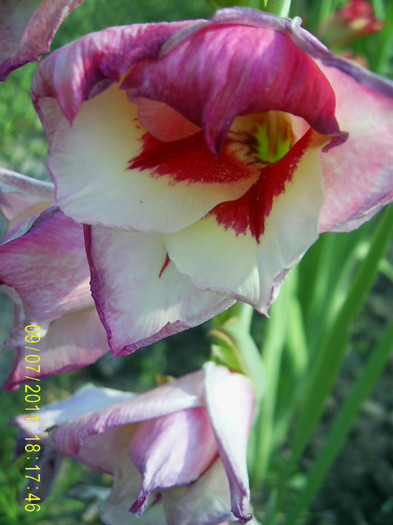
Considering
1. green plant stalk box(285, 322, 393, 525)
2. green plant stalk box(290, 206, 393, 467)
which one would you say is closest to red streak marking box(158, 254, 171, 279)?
green plant stalk box(290, 206, 393, 467)

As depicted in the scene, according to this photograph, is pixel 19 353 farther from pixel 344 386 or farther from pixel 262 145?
Answer: pixel 344 386

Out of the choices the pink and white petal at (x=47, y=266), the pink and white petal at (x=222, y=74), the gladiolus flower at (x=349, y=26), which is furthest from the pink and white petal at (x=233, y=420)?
the gladiolus flower at (x=349, y=26)

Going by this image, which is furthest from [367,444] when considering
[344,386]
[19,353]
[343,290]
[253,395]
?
[19,353]

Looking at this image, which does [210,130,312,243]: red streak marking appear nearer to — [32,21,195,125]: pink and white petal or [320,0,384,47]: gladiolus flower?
[32,21,195,125]: pink and white petal

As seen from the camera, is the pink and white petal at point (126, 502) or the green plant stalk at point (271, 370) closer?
the pink and white petal at point (126, 502)

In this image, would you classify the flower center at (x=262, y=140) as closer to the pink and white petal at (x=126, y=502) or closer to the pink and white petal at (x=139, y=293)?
the pink and white petal at (x=139, y=293)

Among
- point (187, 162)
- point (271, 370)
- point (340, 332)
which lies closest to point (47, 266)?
point (187, 162)
